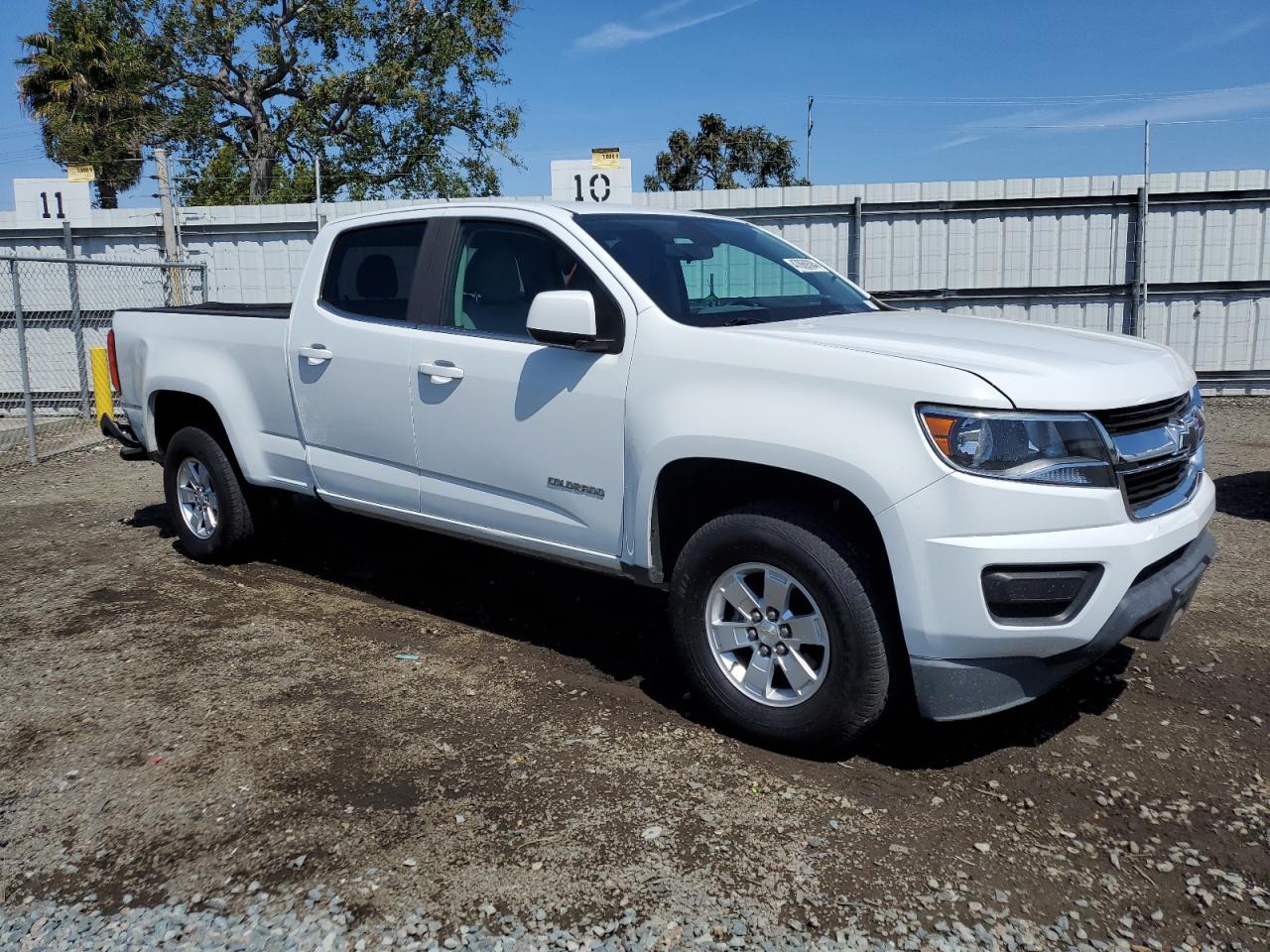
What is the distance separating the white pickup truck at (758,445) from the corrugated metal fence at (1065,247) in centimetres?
745

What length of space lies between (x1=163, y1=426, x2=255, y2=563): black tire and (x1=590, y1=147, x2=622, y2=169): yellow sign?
20.2 feet

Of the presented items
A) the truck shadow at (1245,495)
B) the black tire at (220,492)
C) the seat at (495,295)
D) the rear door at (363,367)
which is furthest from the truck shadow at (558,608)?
the truck shadow at (1245,495)

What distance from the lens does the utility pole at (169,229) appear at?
40.8ft

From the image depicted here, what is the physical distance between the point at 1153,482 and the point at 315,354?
3616mm

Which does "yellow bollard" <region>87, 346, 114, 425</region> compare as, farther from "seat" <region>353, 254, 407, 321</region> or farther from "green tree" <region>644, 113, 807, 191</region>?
"green tree" <region>644, 113, 807, 191</region>

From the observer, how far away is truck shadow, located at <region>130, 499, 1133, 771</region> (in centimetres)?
390

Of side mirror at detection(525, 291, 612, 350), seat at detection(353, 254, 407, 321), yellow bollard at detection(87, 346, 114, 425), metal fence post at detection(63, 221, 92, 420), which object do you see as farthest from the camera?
metal fence post at detection(63, 221, 92, 420)

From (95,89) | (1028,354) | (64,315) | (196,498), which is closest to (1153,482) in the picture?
(1028,354)

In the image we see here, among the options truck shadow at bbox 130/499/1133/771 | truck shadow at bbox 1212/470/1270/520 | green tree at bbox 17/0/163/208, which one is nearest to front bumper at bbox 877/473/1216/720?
truck shadow at bbox 130/499/1133/771

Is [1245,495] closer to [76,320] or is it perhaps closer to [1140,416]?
[1140,416]

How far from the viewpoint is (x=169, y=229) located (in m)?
12.6

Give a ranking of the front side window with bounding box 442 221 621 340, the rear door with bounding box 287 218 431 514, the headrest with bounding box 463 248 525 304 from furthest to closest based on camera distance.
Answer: the rear door with bounding box 287 218 431 514, the headrest with bounding box 463 248 525 304, the front side window with bounding box 442 221 621 340

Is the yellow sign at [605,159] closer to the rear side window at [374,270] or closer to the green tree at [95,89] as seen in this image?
the rear side window at [374,270]

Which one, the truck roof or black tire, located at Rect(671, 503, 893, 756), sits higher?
the truck roof
